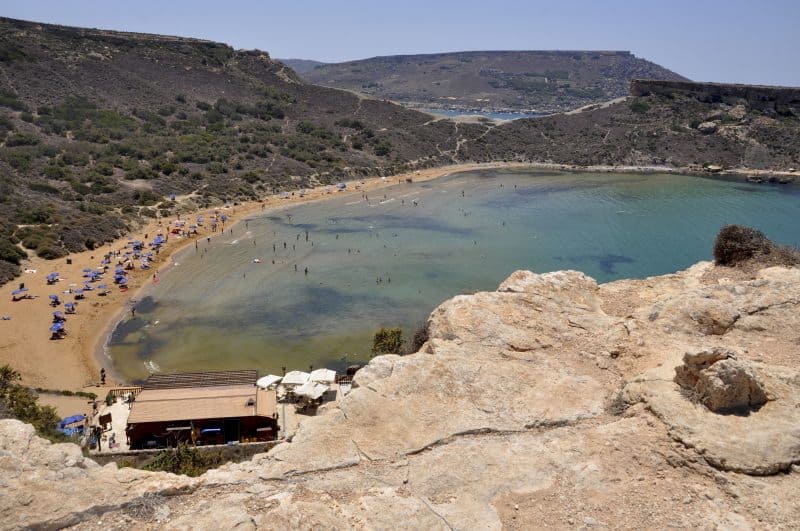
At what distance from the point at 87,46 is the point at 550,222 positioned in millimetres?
81101

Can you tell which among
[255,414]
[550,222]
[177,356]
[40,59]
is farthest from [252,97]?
[255,414]

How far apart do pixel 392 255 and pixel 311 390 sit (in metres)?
27.0

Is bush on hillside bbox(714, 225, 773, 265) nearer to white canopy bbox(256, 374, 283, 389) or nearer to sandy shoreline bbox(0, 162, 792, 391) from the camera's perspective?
white canopy bbox(256, 374, 283, 389)

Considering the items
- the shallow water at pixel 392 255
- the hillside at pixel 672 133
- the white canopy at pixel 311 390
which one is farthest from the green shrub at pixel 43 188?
the hillside at pixel 672 133

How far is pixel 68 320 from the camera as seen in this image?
33812mm

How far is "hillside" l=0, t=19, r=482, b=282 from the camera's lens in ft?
172

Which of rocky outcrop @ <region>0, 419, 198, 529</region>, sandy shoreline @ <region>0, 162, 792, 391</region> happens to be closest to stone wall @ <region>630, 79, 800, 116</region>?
sandy shoreline @ <region>0, 162, 792, 391</region>

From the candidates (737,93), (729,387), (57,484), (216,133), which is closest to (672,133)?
(737,93)

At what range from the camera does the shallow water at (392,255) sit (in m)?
32.8

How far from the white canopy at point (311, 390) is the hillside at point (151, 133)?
85.7 feet

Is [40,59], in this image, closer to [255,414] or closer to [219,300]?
[219,300]

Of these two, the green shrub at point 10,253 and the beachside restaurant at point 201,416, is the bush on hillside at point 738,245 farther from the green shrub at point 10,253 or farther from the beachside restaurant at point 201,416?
the green shrub at point 10,253

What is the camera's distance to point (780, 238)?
184ft

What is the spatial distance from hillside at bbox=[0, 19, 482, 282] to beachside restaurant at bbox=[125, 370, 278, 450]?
23.9 m
